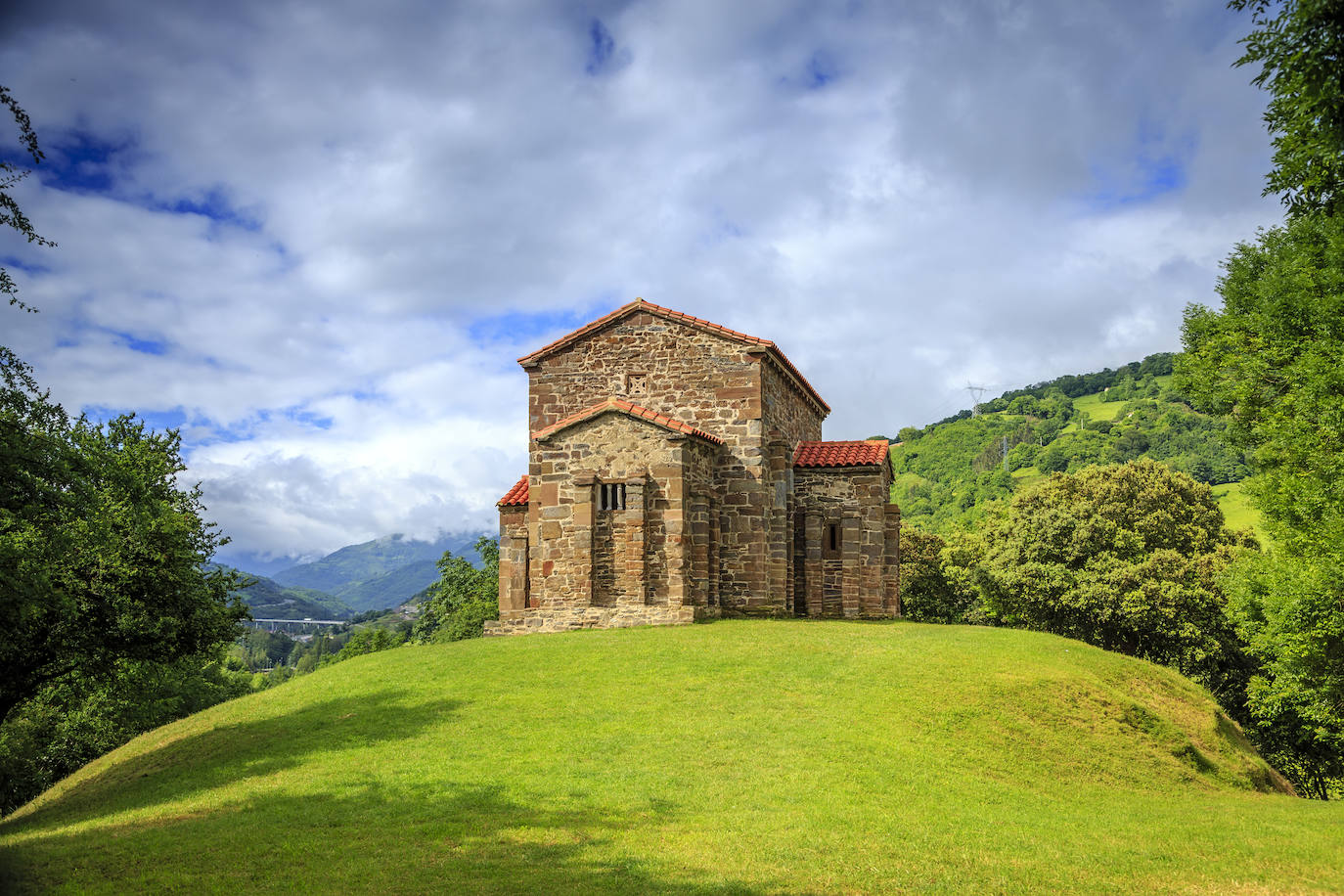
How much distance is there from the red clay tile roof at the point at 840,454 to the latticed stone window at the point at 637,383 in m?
6.14

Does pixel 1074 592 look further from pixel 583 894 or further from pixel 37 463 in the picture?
pixel 37 463

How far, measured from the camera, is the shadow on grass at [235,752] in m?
14.5

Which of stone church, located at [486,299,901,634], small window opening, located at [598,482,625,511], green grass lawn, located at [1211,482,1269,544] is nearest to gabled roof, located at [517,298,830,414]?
stone church, located at [486,299,901,634]

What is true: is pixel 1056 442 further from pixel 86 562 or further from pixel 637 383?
pixel 86 562

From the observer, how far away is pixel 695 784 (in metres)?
13.0

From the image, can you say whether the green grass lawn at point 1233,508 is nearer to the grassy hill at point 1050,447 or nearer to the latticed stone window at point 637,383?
the grassy hill at point 1050,447

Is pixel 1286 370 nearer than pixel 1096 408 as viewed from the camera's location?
Yes

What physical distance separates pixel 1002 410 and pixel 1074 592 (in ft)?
353

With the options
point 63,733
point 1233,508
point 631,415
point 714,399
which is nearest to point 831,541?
point 714,399

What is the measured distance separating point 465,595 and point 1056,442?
79.2 metres

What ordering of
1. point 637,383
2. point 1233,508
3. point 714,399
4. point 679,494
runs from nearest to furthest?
point 679,494
point 714,399
point 637,383
point 1233,508

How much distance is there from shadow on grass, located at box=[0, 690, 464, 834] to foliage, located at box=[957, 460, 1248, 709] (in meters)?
29.8

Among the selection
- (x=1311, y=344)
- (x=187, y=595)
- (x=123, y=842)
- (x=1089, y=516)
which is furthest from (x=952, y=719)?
(x=1089, y=516)

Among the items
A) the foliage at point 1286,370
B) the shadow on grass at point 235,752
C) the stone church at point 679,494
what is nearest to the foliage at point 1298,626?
the foliage at point 1286,370
